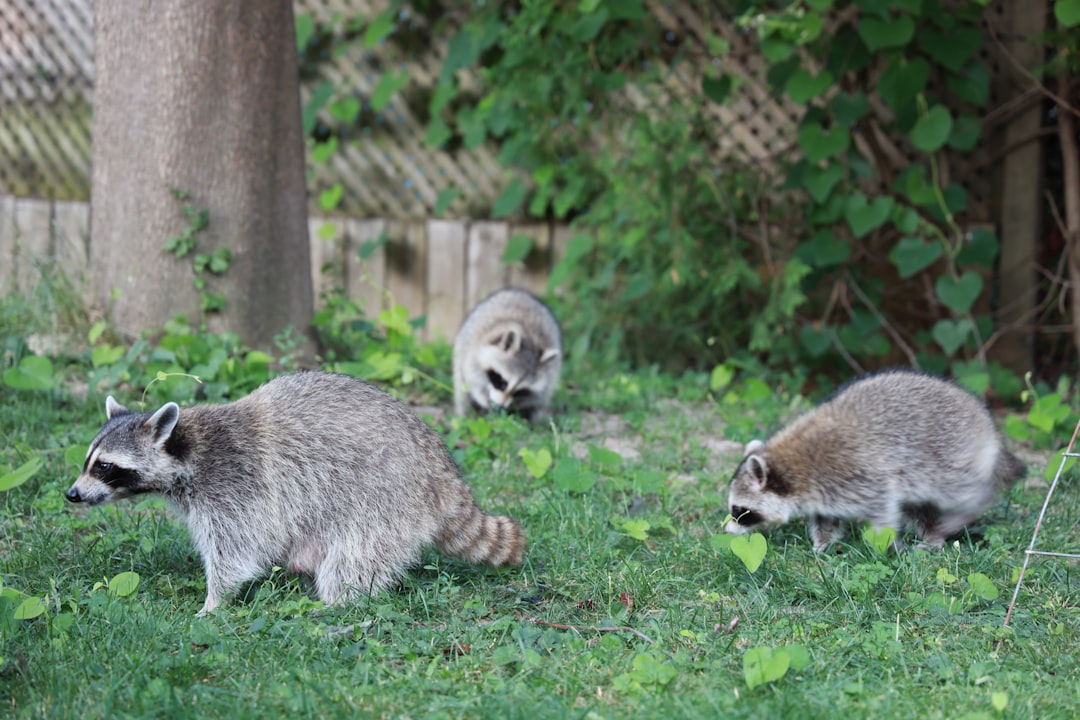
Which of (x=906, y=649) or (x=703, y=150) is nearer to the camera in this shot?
(x=906, y=649)

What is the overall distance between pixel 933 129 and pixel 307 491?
16.9 feet

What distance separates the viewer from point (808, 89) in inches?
280

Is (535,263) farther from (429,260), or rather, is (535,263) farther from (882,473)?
Answer: (882,473)

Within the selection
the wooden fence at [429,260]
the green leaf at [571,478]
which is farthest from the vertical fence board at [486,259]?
the green leaf at [571,478]

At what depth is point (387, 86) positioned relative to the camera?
29.2 ft

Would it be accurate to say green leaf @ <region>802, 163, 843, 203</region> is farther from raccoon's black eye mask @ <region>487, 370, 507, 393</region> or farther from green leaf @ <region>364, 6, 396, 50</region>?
green leaf @ <region>364, 6, 396, 50</region>

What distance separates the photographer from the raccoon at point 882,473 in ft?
14.2

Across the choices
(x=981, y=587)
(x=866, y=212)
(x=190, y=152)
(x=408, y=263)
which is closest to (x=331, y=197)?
(x=408, y=263)

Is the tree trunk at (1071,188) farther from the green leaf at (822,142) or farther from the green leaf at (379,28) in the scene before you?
the green leaf at (379,28)

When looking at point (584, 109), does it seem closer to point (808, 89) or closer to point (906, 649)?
point (808, 89)

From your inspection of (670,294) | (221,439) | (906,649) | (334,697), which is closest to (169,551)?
(221,439)

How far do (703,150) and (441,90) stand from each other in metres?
2.33

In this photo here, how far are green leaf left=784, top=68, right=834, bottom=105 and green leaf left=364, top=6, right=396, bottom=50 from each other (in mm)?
3411

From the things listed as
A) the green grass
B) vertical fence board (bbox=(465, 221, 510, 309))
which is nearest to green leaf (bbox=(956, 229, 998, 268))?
the green grass
